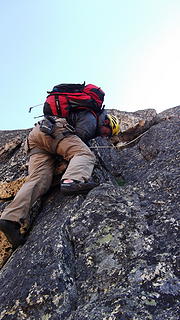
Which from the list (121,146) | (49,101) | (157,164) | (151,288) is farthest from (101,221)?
(121,146)

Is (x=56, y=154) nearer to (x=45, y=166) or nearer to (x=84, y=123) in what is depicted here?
(x=45, y=166)

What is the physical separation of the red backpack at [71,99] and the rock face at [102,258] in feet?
8.69

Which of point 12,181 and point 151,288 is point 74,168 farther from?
point 151,288

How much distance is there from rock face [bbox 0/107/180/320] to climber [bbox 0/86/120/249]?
1.45ft

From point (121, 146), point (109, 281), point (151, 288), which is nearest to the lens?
point (151, 288)

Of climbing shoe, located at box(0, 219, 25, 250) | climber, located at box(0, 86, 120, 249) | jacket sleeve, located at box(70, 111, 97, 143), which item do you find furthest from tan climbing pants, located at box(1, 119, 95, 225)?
jacket sleeve, located at box(70, 111, 97, 143)

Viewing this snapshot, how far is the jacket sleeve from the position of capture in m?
10.0

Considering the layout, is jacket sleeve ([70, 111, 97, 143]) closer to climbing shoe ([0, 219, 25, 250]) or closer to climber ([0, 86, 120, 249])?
climber ([0, 86, 120, 249])

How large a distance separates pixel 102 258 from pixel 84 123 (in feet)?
15.1

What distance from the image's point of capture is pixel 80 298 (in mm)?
6109

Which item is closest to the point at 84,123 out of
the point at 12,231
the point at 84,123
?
the point at 84,123

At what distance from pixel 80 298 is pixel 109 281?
0.62 metres

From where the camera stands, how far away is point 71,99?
10.1m

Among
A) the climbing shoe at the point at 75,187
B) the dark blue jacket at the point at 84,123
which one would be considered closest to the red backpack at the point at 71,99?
the dark blue jacket at the point at 84,123
